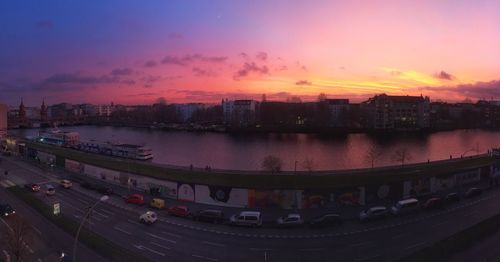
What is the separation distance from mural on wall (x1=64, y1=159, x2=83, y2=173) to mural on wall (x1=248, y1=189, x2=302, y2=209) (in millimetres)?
19904

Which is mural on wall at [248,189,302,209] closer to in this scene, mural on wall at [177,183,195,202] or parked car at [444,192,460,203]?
mural on wall at [177,183,195,202]

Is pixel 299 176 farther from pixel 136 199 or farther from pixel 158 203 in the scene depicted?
pixel 136 199

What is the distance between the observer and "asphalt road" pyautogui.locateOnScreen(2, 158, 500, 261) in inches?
687

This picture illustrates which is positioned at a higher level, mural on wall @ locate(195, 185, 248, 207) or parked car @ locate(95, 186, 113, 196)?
mural on wall @ locate(195, 185, 248, 207)

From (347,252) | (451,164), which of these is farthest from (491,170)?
(347,252)

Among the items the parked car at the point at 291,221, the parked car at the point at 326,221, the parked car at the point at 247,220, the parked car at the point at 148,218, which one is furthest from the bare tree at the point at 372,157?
the parked car at the point at 148,218

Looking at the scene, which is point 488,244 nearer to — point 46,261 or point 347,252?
point 347,252

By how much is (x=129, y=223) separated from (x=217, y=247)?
248 inches

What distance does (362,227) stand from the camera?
20.9 m

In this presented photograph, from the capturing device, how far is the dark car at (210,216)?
22172 mm

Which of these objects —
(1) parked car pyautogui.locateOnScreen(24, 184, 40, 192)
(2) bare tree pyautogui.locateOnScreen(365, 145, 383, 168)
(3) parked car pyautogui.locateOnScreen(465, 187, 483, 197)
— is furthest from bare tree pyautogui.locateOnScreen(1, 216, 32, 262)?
(2) bare tree pyautogui.locateOnScreen(365, 145, 383, 168)

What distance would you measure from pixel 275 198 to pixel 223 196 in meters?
3.26

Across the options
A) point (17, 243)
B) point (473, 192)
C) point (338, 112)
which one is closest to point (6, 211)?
point (17, 243)

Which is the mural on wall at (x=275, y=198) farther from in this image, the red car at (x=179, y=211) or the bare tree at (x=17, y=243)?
the bare tree at (x=17, y=243)
